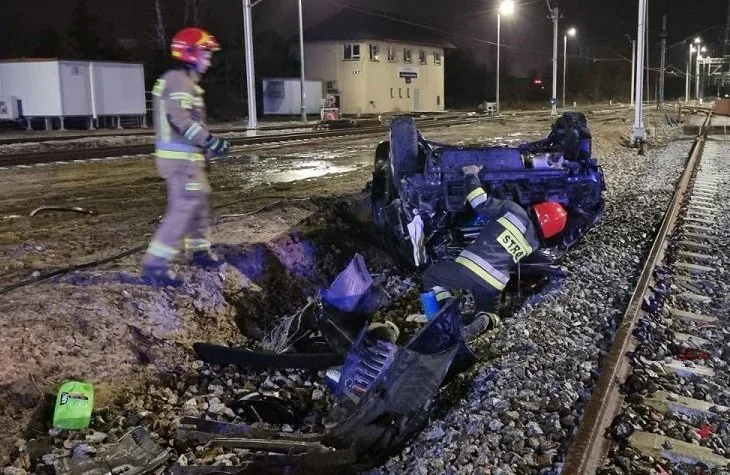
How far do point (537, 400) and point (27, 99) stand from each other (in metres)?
29.5

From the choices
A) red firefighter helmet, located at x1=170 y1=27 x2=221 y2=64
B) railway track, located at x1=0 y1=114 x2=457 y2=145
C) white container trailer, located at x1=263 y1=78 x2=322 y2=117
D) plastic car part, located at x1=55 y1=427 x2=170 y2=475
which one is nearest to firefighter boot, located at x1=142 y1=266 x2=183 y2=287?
red firefighter helmet, located at x1=170 y1=27 x2=221 y2=64

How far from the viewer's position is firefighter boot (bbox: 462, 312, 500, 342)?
550 cm

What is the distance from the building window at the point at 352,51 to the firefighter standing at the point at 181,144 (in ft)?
167

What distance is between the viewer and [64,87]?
28.8 metres

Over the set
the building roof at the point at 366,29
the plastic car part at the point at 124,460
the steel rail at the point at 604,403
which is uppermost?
Answer: the building roof at the point at 366,29

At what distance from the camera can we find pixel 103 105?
31031 mm

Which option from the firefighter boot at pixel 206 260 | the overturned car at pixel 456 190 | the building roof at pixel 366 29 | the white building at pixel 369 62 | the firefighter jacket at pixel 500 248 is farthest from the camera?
the building roof at pixel 366 29

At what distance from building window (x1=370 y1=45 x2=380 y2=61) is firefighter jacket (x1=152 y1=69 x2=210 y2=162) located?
51731mm

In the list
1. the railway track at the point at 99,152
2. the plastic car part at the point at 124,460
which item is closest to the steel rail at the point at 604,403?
the plastic car part at the point at 124,460

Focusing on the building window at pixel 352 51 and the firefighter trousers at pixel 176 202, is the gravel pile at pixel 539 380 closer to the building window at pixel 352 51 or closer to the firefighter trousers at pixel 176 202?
the firefighter trousers at pixel 176 202

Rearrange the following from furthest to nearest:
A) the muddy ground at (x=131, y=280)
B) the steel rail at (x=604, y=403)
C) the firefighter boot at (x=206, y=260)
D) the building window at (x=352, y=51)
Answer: the building window at (x=352, y=51)
the firefighter boot at (x=206, y=260)
the muddy ground at (x=131, y=280)
the steel rail at (x=604, y=403)

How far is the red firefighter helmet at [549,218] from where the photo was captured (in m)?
6.73

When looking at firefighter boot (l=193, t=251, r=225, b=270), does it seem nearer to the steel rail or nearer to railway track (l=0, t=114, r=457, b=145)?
the steel rail

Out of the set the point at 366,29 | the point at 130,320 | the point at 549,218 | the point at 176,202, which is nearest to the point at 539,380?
the point at 549,218
